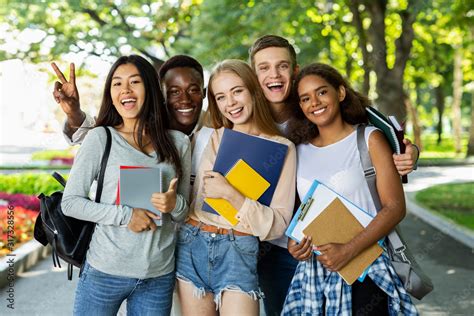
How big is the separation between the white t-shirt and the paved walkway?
297 centimetres

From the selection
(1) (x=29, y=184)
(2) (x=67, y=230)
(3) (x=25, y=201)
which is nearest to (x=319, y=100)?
(2) (x=67, y=230)

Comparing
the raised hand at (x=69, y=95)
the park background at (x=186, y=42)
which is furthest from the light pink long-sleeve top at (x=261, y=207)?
the park background at (x=186, y=42)

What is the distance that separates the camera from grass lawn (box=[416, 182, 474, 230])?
30.3 feet

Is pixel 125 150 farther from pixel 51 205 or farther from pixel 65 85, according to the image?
pixel 65 85

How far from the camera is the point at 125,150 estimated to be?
2.36 meters

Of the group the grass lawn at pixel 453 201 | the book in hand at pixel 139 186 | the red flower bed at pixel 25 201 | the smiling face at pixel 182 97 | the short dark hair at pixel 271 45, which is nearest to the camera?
the book in hand at pixel 139 186

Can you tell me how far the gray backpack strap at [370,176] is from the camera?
95.6 inches

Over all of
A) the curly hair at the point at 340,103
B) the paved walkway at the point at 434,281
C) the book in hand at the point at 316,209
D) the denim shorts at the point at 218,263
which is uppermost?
the curly hair at the point at 340,103

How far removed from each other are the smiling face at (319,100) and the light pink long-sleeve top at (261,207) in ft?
0.61

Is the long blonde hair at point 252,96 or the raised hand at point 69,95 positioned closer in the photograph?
the long blonde hair at point 252,96

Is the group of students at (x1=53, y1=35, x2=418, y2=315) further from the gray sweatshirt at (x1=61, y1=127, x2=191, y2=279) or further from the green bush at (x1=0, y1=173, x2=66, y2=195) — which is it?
the green bush at (x1=0, y1=173, x2=66, y2=195)

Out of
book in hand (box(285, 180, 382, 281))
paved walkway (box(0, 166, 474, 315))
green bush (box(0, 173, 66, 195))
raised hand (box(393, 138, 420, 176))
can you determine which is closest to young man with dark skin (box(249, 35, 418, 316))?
book in hand (box(285, 180, 382, 281))

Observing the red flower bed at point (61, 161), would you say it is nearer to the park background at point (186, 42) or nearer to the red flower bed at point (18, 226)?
the park background at point (186, 42)

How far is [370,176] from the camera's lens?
2.43 m
